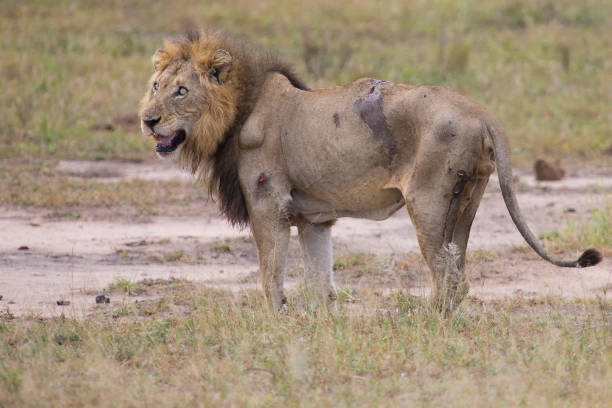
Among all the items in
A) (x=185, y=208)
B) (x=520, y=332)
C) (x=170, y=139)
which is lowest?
(x=185, y=208)

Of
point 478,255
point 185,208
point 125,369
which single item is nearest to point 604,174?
point 478,255

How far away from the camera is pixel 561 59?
50.9ft

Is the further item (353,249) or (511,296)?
(353,249)

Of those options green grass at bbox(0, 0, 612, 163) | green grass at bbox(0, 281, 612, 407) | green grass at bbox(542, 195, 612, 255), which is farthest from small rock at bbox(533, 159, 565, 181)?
green grass at bbox(0, 281, 612, 407)

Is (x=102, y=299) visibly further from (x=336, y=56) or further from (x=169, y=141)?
(x=336, y=56)

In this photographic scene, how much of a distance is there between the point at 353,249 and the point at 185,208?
2.08 meters

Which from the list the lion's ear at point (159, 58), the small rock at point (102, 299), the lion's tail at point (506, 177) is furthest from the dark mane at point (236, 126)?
the lion's tail at point (506, 177)

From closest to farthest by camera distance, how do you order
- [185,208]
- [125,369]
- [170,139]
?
[125,369]
[170,139]
[185,208]

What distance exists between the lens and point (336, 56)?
15391 millimetres

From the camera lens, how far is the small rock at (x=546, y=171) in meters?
10.3

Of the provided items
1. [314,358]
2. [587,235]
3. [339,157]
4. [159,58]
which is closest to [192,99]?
[159,58]

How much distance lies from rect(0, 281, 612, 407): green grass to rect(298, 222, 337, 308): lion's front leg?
0.67 feet

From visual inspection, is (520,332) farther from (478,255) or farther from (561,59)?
(561,59)

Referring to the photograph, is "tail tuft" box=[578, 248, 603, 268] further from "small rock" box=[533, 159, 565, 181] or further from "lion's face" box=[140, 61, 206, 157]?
"small rock" box=[533, 159, 565, 181]
